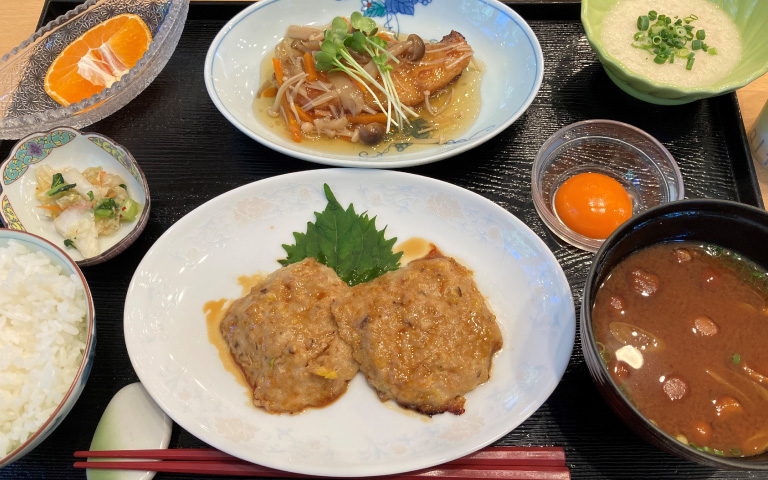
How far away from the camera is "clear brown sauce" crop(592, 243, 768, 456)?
79.0 inches

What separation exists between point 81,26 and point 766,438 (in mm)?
5006

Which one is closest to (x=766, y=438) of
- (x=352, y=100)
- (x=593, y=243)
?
(x=593, y=243)

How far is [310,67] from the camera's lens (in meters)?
3.50

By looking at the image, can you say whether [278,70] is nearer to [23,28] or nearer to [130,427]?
[23,28]

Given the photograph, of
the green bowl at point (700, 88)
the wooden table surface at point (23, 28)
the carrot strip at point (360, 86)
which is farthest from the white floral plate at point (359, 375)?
the wooden table surface at point (23, 28)

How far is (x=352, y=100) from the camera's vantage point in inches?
134

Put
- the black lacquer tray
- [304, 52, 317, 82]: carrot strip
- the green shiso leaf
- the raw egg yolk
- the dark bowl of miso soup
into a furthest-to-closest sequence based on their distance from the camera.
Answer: [304, 52, 317, 82]: carrot strip < the raw egg yolk < the green shiso leaf < the black lacquer tray < the dark bowl of miso soup

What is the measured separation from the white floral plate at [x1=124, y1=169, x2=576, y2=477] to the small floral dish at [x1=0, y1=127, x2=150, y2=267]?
408mm

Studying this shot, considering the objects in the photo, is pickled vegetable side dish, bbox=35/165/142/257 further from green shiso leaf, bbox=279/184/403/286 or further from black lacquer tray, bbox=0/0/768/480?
green shiso leaf, bbox=279/184/403/286

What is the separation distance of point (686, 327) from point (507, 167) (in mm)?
1513

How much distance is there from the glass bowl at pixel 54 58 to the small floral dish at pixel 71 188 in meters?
0.24

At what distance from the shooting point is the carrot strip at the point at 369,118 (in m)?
3.42

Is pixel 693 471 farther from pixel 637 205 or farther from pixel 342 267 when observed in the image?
pixel 342 267

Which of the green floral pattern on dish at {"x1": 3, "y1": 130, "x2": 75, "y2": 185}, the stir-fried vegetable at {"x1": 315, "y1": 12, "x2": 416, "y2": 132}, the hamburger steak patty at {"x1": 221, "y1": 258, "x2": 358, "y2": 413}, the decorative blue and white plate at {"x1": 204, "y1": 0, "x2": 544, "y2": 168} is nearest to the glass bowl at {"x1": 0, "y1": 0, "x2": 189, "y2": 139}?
the green floral pattern on dish at {"x1": 3, "y1": 130, "x2": 75, "y2": 185}
